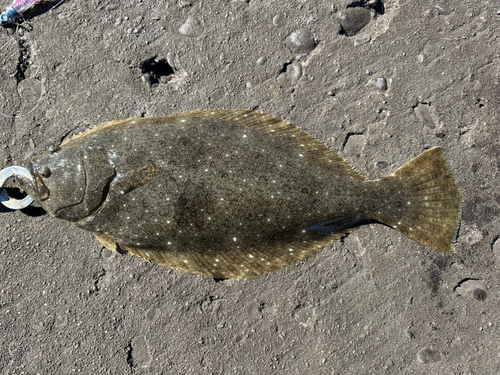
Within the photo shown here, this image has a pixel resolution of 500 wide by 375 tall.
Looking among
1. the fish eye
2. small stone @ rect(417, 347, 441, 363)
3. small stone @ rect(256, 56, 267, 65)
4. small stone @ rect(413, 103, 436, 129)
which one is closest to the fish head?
the fish eye

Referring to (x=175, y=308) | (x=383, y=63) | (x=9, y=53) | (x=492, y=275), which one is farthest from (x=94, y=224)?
(x=492, y=275)

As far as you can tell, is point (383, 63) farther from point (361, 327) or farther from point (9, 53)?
point (9, 53)

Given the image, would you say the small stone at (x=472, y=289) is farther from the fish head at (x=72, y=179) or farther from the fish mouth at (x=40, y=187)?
the fish mouth at (x=40, y=187)

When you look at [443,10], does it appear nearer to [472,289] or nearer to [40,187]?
[472,289]

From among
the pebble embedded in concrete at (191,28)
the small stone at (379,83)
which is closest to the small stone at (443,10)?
the small stone at (379,83)

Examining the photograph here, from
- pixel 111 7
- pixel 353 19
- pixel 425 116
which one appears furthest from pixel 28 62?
pixel 425 116
